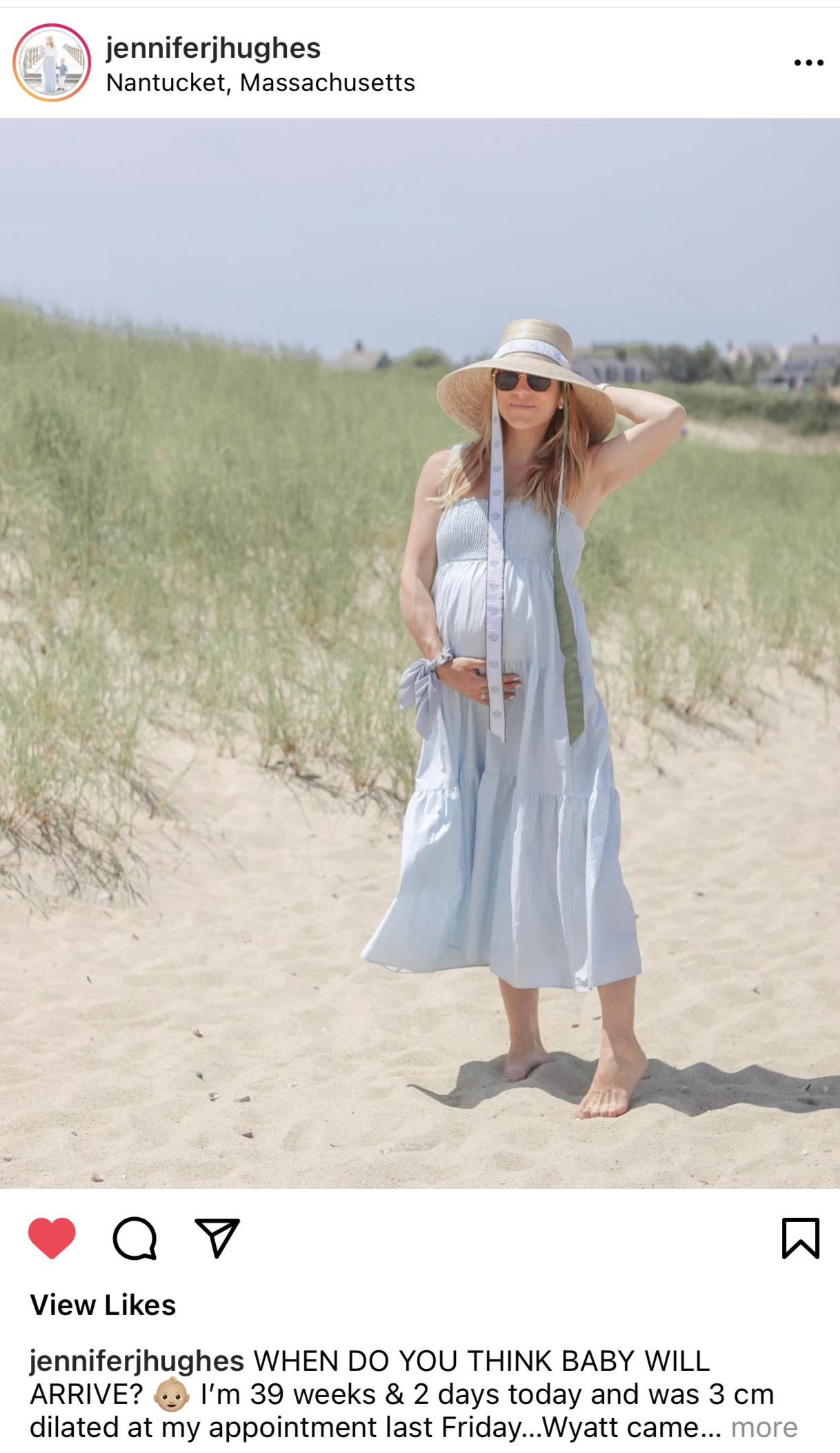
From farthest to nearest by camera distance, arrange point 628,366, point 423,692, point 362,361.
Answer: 1. point 628,366
2. point 362,361
3. point 423,692

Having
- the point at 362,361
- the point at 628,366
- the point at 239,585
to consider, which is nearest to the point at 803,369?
the point at 628,366

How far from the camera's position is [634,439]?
3.02m

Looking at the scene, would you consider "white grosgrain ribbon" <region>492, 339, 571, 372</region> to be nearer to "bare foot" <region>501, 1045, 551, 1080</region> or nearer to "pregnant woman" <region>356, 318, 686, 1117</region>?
"pregnant woman" <region>356, 318, 686, 1117</region>

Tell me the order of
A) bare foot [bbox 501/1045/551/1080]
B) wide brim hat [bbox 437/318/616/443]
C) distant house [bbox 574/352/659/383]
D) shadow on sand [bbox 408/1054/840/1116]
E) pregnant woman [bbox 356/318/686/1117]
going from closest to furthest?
wide brim hat [bbox 437/318/616/443], pregnant woman [bbox 356/318/686/1117], shadow on sand [bbox 408/1054/840/1116], bare foot [bbox 501/1045/551/1080], distant house [bbox 574/352/659/383]

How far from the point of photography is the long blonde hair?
2996mm

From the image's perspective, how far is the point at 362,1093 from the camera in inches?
132

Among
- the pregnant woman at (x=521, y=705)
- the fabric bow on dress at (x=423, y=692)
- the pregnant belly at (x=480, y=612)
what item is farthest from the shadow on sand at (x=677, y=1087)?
the pregnant belly at (x=480, y=612)

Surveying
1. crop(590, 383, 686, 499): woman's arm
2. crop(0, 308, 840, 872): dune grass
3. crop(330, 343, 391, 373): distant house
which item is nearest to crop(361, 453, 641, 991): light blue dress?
crop(590, 383, 686, 499): woman's arm

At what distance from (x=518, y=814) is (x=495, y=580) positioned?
0.56 metres

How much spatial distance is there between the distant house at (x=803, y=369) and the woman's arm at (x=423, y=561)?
2771 cm

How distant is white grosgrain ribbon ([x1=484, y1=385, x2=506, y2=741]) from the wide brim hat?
136 millimetres
